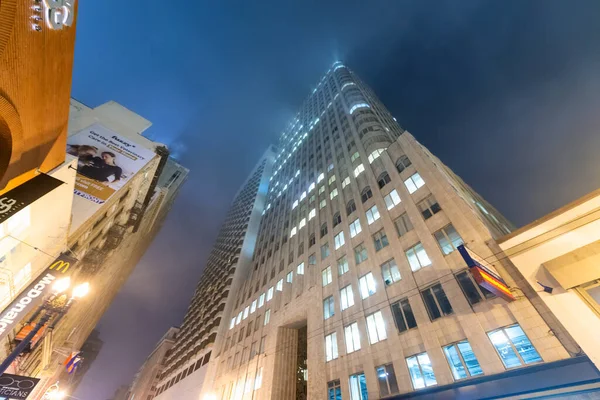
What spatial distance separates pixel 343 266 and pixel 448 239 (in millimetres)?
10471

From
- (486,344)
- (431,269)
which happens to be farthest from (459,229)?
(486,344)

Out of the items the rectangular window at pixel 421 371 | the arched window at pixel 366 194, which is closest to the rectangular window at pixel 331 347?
the rectangular window at pixel 421 371

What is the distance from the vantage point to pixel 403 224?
21.7 metres

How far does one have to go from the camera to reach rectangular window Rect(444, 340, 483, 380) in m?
12.9

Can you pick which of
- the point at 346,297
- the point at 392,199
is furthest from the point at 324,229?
the point at 346,297

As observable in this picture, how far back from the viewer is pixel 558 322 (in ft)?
37.4

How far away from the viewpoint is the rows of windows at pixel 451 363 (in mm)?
11903

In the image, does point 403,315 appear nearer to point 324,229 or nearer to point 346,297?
point 346,297

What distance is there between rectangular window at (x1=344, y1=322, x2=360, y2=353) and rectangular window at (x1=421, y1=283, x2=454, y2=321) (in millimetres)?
6147

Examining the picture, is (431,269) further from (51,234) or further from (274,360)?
(51,234)

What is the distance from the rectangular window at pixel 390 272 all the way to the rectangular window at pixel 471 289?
14.2ft

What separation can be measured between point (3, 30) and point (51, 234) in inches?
507

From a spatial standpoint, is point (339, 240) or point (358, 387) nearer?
point (358, 387)

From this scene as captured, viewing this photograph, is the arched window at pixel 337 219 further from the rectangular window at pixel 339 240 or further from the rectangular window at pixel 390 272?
the rectangular window at pixel 390 272
